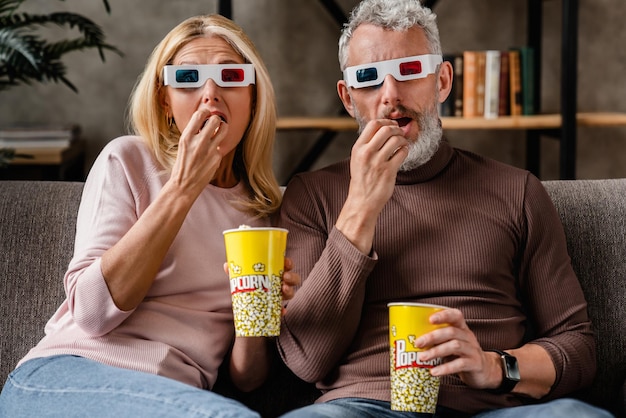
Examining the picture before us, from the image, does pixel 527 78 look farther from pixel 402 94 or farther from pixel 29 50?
pixel 29 50

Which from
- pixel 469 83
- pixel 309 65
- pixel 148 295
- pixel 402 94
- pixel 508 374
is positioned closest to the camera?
pixel 508 374

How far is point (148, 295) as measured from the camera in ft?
5.11

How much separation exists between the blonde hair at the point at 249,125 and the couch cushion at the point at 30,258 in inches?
10.9

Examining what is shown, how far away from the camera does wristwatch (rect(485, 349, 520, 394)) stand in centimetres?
146

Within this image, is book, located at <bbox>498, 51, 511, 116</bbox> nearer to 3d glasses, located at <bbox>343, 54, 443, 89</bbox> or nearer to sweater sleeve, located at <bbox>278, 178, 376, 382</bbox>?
3d glasses, located at <bbox>343, 54, 443, 89</bbox>

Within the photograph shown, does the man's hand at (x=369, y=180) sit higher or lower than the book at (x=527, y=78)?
lower

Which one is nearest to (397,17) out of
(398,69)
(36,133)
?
(398,69)

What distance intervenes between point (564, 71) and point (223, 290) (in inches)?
69.3

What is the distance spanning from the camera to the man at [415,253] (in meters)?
1.51

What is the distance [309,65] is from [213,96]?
5.87 ft

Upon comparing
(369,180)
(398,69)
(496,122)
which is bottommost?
(369,180)

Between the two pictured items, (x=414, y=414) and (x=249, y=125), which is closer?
(x=414, y=414)

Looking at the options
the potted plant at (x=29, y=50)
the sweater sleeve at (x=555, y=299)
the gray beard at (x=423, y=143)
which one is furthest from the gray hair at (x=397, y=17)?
the potted plant at (x=29, y=50)

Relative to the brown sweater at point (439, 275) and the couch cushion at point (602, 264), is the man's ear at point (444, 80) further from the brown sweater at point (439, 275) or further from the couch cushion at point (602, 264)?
the couch cushion at point (602, 264)
